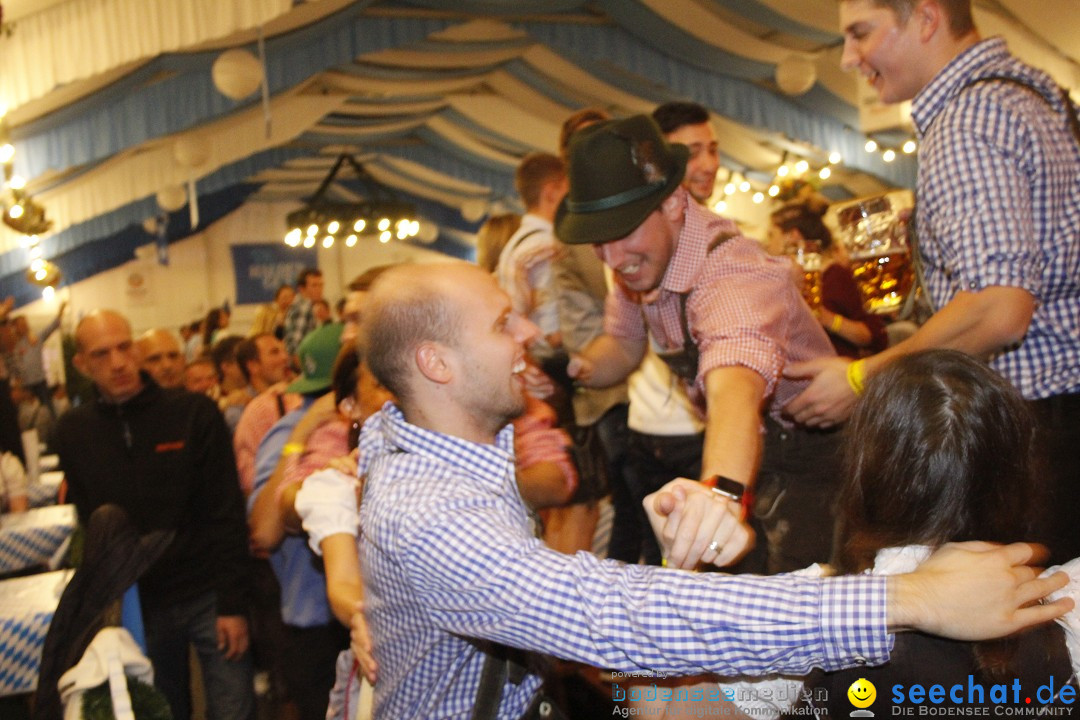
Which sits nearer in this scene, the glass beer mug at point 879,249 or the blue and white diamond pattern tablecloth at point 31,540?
the glass beer mug at point 879,249

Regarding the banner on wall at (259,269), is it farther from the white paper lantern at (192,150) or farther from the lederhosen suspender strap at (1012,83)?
the lederhosen suspender strap at (1012,83)

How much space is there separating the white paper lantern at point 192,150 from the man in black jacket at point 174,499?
7340 millimetres

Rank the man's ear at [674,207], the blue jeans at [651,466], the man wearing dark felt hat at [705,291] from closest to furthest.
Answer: the man wearing dark felt hat at [705,291], the man's ear at [674,207], the blue jeans at [651,466]

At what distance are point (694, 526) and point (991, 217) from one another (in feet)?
2.74

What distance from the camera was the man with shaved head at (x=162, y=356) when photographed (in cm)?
488

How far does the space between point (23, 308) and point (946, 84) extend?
19744 millimetres

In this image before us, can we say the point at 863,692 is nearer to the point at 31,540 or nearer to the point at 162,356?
the point at 31,540

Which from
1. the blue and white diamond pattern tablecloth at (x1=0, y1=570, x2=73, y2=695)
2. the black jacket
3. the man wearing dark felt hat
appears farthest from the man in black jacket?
the man wearing dark felt hat

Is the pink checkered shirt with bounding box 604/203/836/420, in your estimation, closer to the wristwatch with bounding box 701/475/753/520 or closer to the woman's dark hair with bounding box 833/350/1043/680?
the wristwatch with bounding box 701/475/753/520

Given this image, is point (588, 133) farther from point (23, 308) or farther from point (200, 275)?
point (200, 275)

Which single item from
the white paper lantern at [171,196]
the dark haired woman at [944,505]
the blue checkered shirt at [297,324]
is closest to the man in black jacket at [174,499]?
the dark haired woman at [944,505]

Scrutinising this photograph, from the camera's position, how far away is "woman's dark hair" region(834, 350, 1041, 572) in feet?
4.04

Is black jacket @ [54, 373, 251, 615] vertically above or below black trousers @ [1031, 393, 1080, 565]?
below

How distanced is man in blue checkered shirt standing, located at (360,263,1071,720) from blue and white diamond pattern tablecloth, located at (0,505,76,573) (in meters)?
2.96
